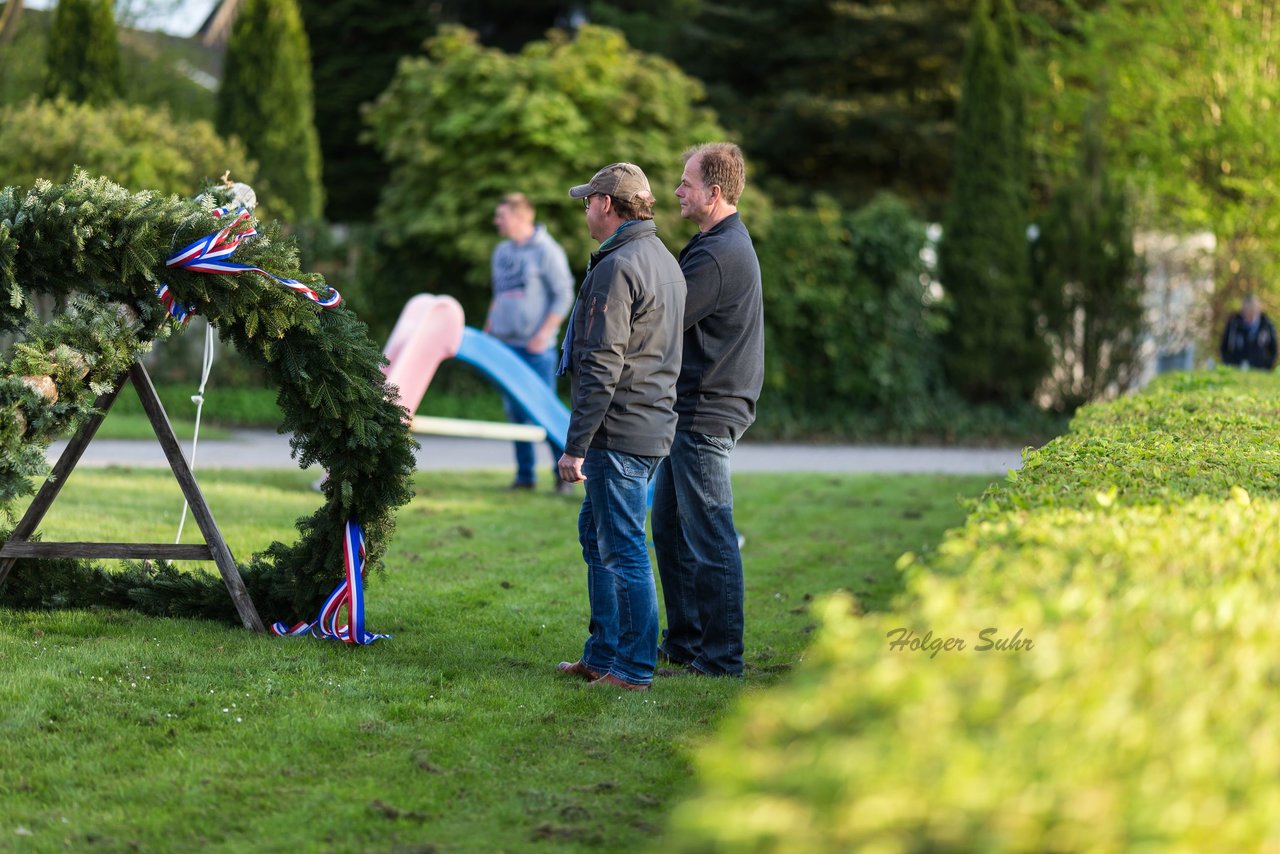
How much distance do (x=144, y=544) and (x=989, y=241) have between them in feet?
48.7

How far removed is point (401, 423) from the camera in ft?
18.3

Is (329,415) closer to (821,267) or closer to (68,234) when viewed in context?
(68,234)

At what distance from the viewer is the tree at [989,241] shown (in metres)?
18.4

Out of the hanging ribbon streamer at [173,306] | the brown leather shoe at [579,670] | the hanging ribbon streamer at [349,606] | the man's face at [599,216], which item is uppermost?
the man's face at [599,216]

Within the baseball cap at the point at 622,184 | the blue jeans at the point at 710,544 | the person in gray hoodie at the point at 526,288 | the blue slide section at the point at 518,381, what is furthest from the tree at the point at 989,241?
the baseball cap at the point at 622,184

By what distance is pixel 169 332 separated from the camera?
531 centimetres

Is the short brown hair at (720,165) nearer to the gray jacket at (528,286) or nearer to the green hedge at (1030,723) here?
the green hedge at (1030,723)

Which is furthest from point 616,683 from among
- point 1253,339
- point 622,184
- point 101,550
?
point 1253,339

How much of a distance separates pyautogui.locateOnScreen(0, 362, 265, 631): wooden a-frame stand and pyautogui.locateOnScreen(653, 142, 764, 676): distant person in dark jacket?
1.87 meters

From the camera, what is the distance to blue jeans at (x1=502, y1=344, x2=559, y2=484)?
1073 centimetres

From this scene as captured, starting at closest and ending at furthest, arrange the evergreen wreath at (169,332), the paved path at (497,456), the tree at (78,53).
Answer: the evergreen wreath at (169,332), the paved path at (497,456), the tree at (78,53)

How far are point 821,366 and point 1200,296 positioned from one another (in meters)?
6.29

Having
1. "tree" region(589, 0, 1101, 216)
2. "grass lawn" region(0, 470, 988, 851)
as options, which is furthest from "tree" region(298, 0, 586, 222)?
"grass lawn" region(0, 470, 988, 851)

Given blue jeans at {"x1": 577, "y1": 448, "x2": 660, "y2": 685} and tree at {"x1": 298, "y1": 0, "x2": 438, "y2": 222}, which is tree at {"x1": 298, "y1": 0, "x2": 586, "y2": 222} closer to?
tree at {"x1": 298, "y1": 0, "x2": 438, "y2": 222}
